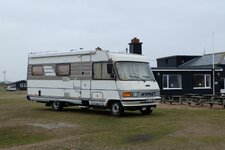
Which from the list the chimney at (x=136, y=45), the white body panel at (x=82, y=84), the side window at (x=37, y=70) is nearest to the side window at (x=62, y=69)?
the white body panel at (x=82, y=84)

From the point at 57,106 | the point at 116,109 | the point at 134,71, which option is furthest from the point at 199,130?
the point at 57,106

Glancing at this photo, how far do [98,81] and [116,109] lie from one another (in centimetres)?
153

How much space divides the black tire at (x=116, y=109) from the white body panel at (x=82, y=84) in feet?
0.90

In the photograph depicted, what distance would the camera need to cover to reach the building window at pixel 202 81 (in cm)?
3616

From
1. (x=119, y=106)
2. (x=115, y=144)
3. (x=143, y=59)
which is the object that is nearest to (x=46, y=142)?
(x=115, y=144)

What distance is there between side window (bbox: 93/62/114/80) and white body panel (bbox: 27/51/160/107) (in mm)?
144

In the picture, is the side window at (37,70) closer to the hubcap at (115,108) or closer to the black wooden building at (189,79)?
the hubcap at (115,108)

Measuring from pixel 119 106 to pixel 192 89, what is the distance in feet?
60.4

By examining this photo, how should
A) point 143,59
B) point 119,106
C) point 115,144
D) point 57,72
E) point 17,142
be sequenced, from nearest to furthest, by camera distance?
point 115,144
point 17,142
point 119,106
point 143,59
point 57,72

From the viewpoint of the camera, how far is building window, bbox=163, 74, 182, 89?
115 feet

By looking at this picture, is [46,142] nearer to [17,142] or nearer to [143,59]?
[17,142]

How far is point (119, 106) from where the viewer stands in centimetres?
1845

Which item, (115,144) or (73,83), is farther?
(73,83)

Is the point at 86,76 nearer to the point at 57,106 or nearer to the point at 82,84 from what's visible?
the point at 82,84
